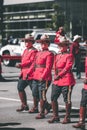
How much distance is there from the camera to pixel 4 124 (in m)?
11.6

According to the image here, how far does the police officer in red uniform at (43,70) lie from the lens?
39.5ft

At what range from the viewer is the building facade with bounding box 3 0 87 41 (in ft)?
251

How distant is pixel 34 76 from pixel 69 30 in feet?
206

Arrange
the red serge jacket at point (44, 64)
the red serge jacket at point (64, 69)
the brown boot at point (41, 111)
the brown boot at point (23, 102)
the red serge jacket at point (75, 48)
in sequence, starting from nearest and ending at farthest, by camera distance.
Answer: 1. the red serge jacket at point (64, 69)
2. the red serge jacket at point (44, 64)
3. the brown boot at point (41, 111)
4. the brown boot at point (23, 102)
5. the red serge jacket at point (75, 48)

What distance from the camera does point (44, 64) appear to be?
12234 mm

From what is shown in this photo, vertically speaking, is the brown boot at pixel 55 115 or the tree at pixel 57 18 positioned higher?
the brown boot at pixel 55 115

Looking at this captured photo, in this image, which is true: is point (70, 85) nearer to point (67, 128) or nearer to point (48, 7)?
point (67, 128)

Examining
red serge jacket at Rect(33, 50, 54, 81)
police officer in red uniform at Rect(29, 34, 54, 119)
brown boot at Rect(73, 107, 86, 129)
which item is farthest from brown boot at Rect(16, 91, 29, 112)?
brown boot at Rect(73, 107, 86, 129)

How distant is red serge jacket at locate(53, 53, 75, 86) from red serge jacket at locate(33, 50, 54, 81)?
480 mm

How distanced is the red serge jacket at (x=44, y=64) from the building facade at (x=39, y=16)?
2438 inches

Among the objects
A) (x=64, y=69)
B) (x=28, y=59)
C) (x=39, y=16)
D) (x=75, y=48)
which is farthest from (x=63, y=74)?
(x=39, y=16)

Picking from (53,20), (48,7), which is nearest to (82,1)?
(48,7)

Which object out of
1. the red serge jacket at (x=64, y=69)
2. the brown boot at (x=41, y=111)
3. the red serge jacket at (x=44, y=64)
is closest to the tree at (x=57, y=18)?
the red serge jacket at (x=44, y=64)

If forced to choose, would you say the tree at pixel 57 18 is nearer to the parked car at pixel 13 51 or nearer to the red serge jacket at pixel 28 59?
the parked car at pixel 13 51
